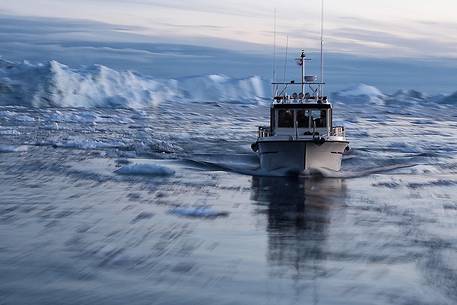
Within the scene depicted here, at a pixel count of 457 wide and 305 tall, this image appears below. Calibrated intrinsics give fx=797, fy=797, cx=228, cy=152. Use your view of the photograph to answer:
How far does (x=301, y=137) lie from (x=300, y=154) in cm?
54

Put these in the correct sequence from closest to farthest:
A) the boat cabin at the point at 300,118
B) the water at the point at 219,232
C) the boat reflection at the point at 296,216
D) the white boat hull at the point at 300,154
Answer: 1. the water at the point at 219,232
2. the boat reflection at the point at 296,216
3. the white boat hull at the point at 300,154
4. the boat cabin at the point at 300,118

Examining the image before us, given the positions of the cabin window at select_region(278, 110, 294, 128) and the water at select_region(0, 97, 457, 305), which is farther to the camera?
the cabin window at select_region(278, 110, 294, 128)

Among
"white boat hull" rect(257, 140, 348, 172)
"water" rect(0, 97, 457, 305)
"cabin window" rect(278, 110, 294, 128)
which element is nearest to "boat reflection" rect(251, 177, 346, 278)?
"water" rect(0, 97, 457, 305)

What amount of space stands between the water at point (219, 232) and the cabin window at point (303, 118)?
1730 millimetres

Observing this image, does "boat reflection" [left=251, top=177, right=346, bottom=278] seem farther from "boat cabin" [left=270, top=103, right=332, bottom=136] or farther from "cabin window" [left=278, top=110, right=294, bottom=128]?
"cabin window" [left=278, top=110, right=294, bottom=128]

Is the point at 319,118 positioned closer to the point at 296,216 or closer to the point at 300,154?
the point at 300,154

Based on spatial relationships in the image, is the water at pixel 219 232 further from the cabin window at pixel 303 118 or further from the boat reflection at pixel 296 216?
the cabin window at pixel 303 118

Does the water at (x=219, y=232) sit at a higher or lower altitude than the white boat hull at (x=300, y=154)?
lower

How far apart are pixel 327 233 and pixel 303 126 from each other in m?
8.76

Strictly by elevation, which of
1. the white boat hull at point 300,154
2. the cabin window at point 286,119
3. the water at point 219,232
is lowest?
the water at point 219,232

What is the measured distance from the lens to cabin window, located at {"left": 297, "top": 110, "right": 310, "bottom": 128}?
24.1 meters

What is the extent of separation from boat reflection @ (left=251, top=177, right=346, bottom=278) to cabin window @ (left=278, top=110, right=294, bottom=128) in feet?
5.52

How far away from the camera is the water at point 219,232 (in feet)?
37.0

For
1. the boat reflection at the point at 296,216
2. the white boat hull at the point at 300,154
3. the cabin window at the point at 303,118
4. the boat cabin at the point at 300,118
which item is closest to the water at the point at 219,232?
the boat reflection at the point at 296,216
